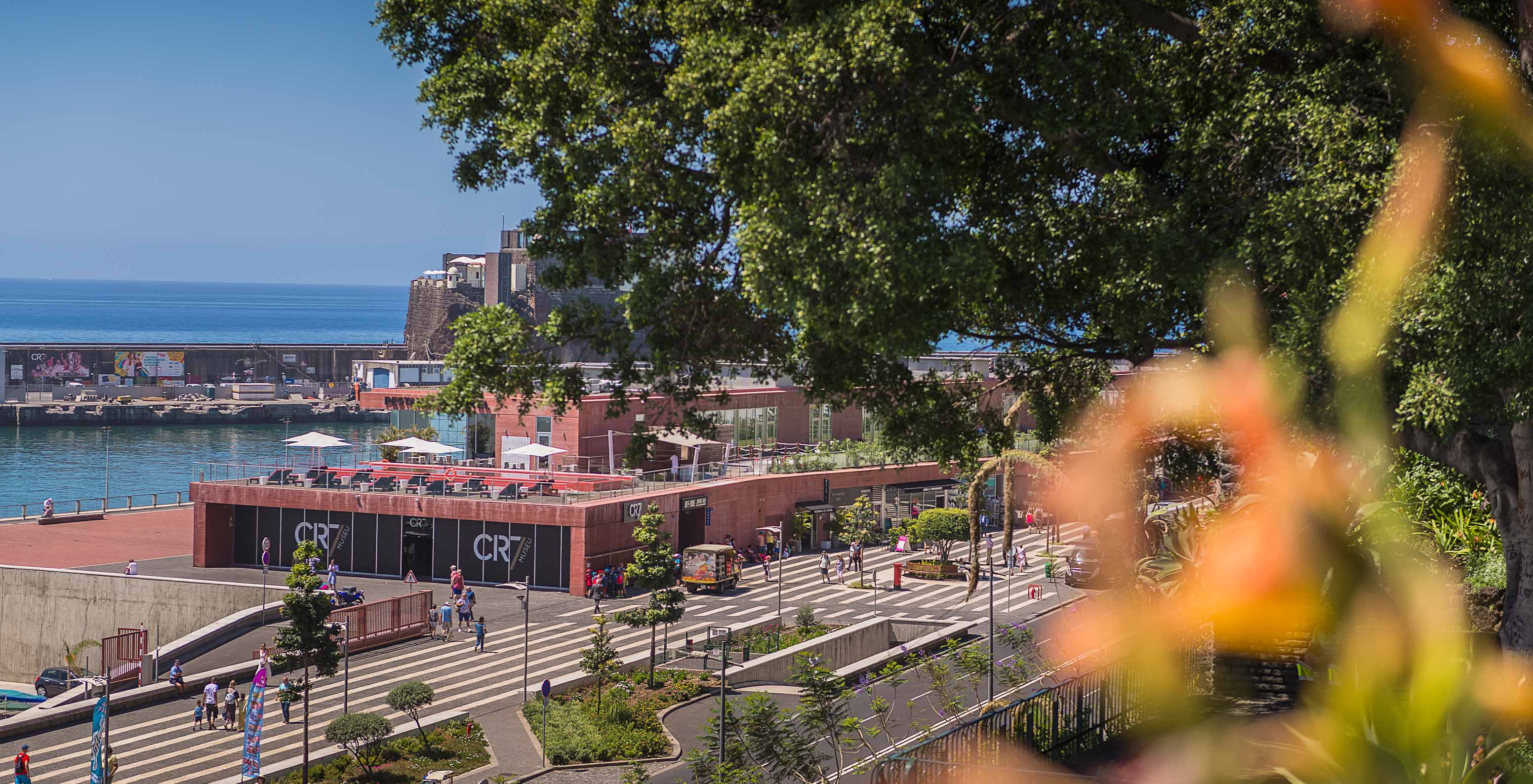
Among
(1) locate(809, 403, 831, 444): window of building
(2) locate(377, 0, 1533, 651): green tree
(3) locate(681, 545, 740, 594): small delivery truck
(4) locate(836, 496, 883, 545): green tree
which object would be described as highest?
(2) locate(377, 0, 1533, 651): green tree

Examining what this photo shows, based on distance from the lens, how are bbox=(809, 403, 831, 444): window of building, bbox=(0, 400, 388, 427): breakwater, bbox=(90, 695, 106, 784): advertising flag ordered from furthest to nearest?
1. bbox=(0, 400, 388, 427): breakwater
2. bbox=(809, 403, 831, 444): window of building
3. bbox=(90, 695, 106, 784): advertising flag

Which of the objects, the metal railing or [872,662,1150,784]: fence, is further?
the metal railing

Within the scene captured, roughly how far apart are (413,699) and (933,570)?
24.8 m

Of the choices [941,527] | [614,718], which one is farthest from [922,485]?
[614,718]

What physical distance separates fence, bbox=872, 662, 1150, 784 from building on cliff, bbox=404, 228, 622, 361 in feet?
418

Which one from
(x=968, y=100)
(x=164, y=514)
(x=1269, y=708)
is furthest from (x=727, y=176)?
(x=164, y=514)

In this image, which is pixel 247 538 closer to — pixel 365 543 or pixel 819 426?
pixel 365 543

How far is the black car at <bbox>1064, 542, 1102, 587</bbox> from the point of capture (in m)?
44.4

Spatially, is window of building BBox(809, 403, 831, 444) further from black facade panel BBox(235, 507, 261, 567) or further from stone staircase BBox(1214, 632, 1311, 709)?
stone staircase BBox(1214, 632, 1311, 709)

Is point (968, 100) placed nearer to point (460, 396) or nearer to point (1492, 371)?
point (1492, 371)

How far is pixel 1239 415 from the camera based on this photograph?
1273 centimetres

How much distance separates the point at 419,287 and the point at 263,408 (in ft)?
189

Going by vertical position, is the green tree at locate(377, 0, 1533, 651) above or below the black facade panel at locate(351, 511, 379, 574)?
above

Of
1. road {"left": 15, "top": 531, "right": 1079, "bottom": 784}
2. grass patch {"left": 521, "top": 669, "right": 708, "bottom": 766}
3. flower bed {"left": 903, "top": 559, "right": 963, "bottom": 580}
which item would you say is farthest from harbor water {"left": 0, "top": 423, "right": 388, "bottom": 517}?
grass patch {"left": 521, "top": 669, "right": 708, "bottom": 766}
